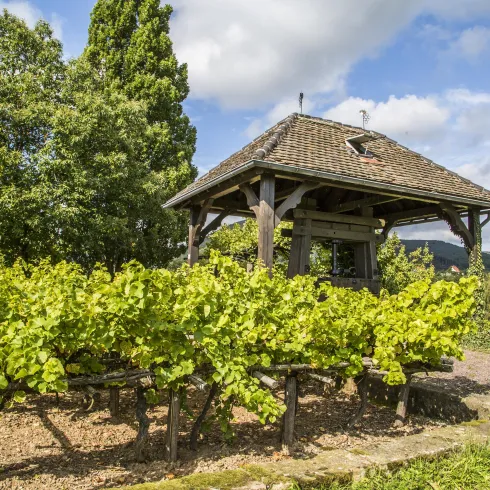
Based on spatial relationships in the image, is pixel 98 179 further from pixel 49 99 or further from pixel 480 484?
pixel 480 484

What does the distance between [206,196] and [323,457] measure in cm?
748

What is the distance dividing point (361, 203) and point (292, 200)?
2.88 metres

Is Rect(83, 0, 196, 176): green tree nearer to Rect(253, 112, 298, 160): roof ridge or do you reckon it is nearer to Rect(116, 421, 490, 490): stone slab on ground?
Rect(253, 112, 298, 160): roof ridge

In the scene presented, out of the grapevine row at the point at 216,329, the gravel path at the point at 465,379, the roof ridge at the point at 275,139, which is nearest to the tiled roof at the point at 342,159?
the roof ridge at the point at 275,139

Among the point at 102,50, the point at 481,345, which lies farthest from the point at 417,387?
the point at 102,50

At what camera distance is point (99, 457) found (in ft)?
12.2

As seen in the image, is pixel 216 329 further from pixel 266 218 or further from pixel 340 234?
pixel 340 234

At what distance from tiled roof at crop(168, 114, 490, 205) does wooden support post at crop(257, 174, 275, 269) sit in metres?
0.41

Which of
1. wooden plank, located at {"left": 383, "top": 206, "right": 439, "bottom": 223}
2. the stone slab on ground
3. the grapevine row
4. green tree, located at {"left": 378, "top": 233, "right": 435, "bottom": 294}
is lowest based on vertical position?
the stone slab on ground

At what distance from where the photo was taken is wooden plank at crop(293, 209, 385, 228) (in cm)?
954

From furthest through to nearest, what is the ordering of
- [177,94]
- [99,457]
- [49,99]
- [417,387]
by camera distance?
[177,94] < [49,99] < [417,387] < [99,457]

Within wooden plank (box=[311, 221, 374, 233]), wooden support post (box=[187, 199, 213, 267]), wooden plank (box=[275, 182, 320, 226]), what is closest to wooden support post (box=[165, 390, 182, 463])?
wooden plank (box=[275, 182, 320, 226])

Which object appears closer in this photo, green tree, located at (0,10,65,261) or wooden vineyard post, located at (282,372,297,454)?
wooden vineyard post, located at (282,372,297,454)

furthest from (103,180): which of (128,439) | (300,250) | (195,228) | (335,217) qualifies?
(128,439)
